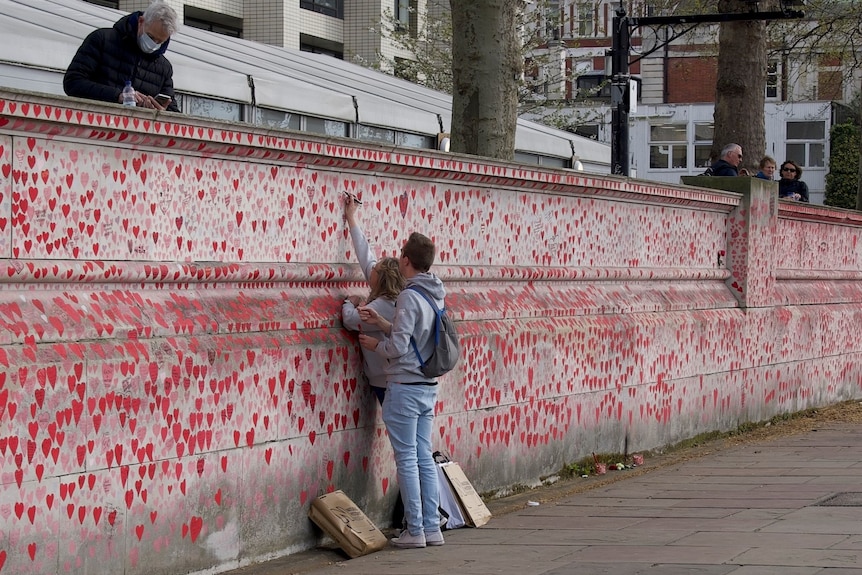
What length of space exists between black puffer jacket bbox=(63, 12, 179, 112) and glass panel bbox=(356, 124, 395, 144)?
10821 millimetres

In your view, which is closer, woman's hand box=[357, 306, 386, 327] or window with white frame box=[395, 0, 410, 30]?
woman's hand box=[357, 306, 386, 327]

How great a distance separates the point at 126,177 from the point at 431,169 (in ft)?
9.03

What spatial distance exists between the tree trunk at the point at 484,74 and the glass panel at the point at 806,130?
5214 cm

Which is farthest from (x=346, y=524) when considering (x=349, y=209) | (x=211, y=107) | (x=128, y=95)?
(x=211, y=107)

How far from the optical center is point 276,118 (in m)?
17.6

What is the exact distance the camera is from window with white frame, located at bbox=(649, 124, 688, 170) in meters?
62.7

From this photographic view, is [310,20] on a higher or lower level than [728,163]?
higher

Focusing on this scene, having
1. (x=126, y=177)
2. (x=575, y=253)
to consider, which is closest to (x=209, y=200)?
(x=126, y=177)

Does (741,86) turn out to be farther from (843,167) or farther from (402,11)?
(843,167)

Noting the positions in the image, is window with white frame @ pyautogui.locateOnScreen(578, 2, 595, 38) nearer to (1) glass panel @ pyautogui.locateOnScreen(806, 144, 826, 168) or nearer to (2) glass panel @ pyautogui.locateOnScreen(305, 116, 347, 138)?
(2) glass panel @ pyautogui.locateOnScreen(305, 116, 347, 138)

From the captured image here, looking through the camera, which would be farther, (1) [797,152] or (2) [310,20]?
(1) [797,152]

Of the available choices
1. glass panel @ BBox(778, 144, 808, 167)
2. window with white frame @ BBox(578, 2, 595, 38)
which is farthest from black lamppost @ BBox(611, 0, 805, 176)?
glass panel @ BBox(778, 144, 808, 167)

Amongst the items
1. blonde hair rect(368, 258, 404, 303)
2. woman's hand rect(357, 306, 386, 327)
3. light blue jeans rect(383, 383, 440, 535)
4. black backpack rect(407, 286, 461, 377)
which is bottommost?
light blue jeans rect(383, 383, 440, 535)

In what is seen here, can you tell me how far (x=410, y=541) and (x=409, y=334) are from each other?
1098 mm
